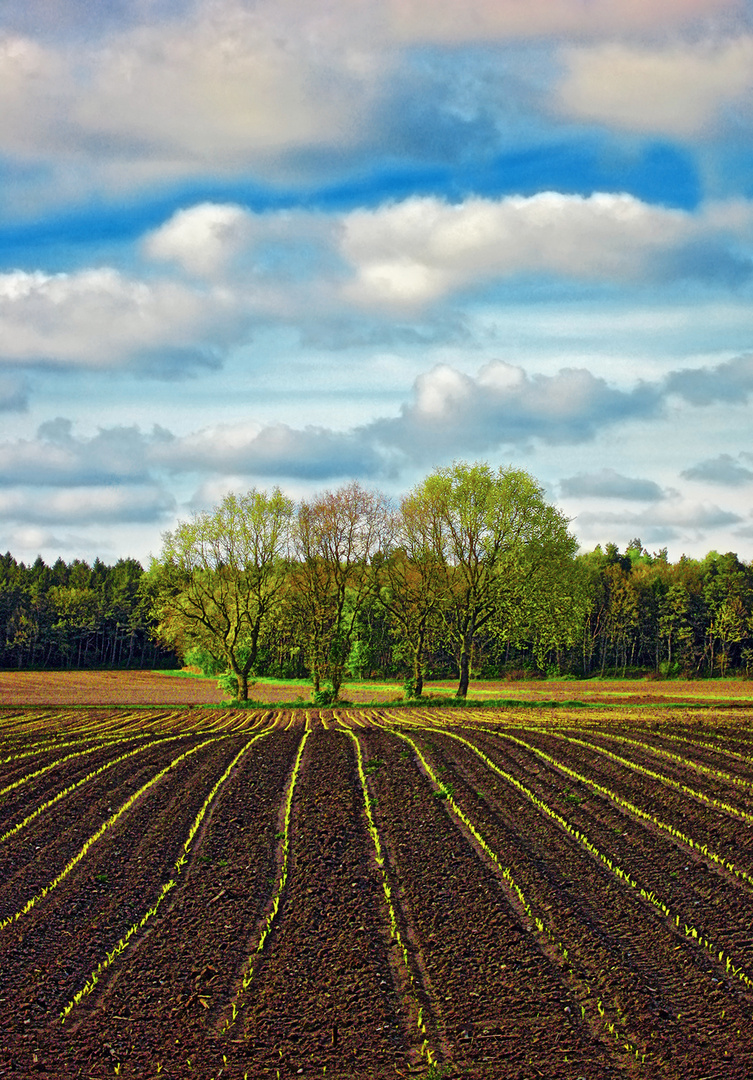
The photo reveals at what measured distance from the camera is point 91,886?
53.4ft

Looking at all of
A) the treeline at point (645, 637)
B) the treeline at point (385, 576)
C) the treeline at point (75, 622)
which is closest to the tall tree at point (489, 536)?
the treeline at point (385, 576)

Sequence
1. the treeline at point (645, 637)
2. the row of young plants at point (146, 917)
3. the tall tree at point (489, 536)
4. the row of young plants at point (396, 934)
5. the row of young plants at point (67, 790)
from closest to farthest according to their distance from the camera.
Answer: the row of young plants at point (396, 934) → the row of young plants at point (146, 917) → the row of young plants at point (67, 790) → the tall tree at point (489, 536) → the treeline at point (645, 637)

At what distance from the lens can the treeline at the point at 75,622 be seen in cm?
12762

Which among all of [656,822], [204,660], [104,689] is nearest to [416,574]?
[204,660]

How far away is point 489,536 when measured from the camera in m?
53.2

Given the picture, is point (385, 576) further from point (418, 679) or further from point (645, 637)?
point (645, 637)

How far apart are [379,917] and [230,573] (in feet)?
145

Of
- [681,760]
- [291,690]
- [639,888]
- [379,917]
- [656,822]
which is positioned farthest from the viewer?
[291,690]

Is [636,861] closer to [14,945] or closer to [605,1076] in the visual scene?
[605,1076]

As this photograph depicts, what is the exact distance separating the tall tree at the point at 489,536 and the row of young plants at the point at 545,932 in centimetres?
Answer: 3027

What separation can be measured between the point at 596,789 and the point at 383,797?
5.40m

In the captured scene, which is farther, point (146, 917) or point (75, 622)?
point (75, 622)

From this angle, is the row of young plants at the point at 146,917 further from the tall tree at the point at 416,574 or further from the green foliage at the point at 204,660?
the green foliage at the point at 204,660

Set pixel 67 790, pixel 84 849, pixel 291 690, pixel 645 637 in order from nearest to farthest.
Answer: pixel 84 849 < pixel 67 790 < pixel 291 690 < pixel 645 637
